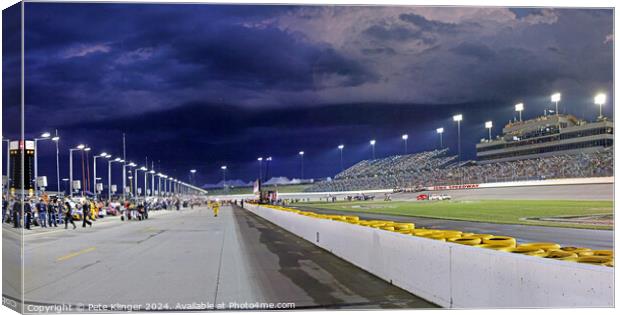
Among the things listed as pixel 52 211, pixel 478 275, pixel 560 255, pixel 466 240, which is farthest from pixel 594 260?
pixel 52 211

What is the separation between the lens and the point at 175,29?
15.0 meters

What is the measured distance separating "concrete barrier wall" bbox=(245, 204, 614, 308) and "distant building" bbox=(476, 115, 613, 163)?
1223 centimetres

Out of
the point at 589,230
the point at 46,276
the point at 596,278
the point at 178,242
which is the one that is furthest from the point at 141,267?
the point at 589,230

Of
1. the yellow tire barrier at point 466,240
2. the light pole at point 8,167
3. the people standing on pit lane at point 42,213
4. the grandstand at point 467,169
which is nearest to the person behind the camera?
the light pole at point 8,167

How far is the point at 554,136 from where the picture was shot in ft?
105

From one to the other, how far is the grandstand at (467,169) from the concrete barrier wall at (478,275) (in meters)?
8.06

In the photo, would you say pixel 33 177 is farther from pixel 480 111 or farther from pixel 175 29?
pixel 480 111

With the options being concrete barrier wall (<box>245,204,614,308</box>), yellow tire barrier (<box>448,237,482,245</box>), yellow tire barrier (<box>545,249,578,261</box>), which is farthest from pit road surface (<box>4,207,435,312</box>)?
yellow tire barrier (<box>545,249,578,261</box>)

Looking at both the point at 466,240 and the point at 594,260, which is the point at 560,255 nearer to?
the point at 594,260

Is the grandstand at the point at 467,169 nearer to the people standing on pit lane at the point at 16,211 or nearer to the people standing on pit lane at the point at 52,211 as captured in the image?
the people standing on pit lane at the point at 16,211

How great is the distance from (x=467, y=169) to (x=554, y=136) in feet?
74.1

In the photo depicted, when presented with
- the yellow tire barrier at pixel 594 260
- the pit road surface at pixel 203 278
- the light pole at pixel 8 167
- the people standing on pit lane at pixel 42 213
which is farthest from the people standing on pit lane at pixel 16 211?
the people standing on pit lane at pixel 42 213

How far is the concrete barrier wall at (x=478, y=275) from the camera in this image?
7.76m

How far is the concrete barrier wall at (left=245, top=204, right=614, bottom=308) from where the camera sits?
306 inches
